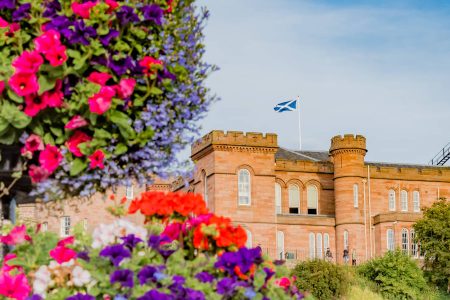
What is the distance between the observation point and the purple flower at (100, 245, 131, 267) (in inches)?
241

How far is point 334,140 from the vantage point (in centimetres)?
5453

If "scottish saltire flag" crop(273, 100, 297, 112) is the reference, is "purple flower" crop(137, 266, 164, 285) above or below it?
below

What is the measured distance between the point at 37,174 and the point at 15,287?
1.12 m

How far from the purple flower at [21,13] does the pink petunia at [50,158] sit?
3.57ft

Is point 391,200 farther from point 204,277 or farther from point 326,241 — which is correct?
point 204,277

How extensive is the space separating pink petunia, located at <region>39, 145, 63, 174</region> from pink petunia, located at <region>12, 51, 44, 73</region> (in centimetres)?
69

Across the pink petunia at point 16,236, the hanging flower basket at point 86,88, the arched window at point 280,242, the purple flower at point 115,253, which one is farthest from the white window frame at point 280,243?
the purple flower at point 115,253

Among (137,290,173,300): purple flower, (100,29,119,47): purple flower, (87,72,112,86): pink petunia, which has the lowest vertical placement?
(137,290,173,300): purple flower

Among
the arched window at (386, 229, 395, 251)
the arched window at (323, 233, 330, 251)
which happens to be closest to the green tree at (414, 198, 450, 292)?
the arched window at (386, 229, 395, 251)

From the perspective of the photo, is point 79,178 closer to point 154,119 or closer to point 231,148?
point 154,119

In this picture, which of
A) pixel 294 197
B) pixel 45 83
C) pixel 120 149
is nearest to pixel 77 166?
pixel 120 149

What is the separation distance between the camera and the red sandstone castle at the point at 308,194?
49.2m

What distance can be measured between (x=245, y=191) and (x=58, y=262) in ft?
141

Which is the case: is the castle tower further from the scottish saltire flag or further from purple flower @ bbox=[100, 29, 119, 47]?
purple flower @ bbox=[100, 29, 119, 47]
